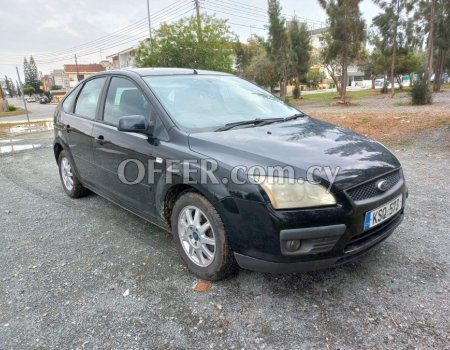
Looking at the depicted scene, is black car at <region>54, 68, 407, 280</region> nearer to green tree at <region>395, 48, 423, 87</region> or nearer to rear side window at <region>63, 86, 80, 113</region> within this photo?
rear side window at <region>63, 86, 80, 113</region>

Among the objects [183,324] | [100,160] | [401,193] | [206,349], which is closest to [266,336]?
[206,349]

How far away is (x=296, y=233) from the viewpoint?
2105 millimetres

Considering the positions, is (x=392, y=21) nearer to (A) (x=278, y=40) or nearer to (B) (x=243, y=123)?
(A) (x=278, y=40)

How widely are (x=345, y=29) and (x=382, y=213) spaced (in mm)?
19037

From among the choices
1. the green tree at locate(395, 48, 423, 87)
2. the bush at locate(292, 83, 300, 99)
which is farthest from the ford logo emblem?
the green tree at locate(395, 48, 423, 87)

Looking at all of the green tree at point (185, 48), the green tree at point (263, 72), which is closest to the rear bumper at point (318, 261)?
the green tree at point (185, 48)

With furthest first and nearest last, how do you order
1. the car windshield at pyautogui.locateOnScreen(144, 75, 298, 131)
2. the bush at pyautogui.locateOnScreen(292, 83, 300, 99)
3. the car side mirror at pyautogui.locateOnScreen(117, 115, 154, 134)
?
the bush at pyautogui.locateOnScreen(292, 83, 300, 99) → the car windshield at pyautogui.locateOnScreen(144, 75, 298, 131) → the car side mirror at pyautogui.locateOnScreen(117, 115, 154, 134)

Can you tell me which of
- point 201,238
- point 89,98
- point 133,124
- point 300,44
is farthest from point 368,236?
point 300,44

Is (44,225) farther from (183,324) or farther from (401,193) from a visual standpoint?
(401,193)

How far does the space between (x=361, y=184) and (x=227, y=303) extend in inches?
48.3

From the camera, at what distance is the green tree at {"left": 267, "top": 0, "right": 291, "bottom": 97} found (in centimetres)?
2430

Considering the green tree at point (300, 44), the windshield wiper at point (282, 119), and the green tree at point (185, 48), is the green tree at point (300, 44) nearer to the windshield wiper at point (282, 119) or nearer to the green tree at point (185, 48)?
the green tree at point (185, 48)

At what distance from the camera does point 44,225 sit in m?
3.92

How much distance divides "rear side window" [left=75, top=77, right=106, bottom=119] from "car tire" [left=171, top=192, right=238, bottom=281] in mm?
1834
